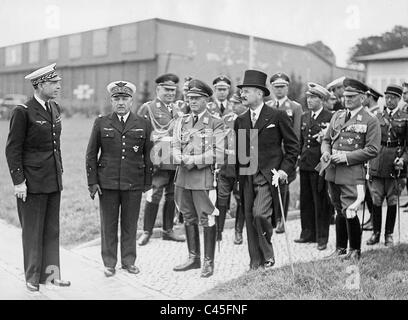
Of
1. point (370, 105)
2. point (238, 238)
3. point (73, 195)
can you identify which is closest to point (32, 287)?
point (238, 238)

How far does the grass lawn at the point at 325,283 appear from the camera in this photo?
496cm

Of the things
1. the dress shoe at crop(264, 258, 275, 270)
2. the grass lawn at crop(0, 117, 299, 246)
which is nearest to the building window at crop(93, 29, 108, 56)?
the grass lawn at crop(0, 117, 299, 246)

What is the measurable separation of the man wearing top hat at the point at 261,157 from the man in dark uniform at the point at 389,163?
1.96m

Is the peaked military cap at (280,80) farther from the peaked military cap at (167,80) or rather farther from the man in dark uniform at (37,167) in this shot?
the man in dark uniform at (37,167)

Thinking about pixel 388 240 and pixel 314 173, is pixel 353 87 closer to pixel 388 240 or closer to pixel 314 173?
pixel 314 173

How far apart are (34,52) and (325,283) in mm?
5919

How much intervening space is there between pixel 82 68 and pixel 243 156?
4.05m

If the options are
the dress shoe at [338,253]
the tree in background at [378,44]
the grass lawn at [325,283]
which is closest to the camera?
the grass lawn at [325,283]

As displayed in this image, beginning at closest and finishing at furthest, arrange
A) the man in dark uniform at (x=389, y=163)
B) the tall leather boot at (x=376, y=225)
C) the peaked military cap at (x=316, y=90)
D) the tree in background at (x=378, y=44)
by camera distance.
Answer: the peaked military cap at (x=316, y=90) < the man in dark uniform at (x=389, y=163) < the tall leather boot at (x=376, y=225) < the tree in background at (x=378, y=44)

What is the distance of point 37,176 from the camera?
17.8 ft

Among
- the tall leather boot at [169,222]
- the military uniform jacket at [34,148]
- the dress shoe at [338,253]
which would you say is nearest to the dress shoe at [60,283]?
the military uniform jacket at [34,148]

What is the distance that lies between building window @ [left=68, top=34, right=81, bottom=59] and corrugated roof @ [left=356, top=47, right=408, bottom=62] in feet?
18.5

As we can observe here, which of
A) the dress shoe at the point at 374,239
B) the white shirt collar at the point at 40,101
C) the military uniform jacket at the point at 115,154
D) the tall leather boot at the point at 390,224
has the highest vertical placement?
the white shirt collar at the point at 40,101
